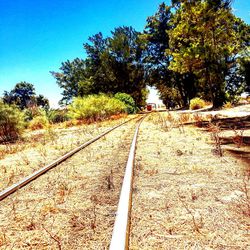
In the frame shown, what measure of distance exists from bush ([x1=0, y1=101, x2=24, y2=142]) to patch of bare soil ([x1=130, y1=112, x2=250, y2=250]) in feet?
35.1

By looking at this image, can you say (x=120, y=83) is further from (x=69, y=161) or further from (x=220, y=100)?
(x=69, y=161)

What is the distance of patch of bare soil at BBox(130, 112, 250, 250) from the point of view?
2.55 m

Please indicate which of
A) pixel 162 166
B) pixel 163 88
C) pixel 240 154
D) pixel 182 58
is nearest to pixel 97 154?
pixel 162 166

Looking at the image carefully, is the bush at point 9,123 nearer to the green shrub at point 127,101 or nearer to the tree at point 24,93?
the green shrub at point 127,101

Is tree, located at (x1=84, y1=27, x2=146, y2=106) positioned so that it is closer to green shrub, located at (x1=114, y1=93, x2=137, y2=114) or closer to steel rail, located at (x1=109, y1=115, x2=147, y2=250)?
green shrub, located at (x1=114, y1=93, x2=137, y2=114)

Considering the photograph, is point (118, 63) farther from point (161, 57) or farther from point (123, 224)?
point (123, 224)

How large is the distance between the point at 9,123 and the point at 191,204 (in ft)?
43.7

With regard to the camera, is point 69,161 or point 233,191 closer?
point 233,191

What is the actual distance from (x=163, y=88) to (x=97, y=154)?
2245 inches

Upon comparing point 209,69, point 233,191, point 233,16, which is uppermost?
point 233,16

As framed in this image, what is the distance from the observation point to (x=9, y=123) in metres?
14.8

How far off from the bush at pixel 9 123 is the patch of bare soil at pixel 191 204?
10.7 metres

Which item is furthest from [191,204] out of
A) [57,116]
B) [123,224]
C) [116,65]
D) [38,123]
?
[116,65]

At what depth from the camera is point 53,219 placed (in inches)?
127
